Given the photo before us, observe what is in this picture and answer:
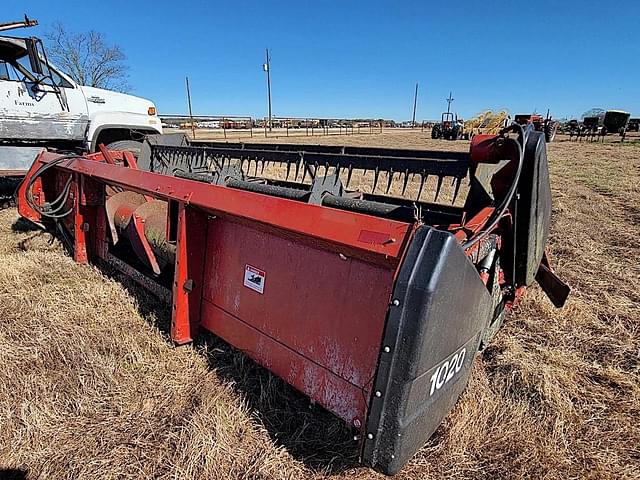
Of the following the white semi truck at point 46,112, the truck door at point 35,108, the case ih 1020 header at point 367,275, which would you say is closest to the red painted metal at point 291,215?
the case ih 1020 header at point 367,275

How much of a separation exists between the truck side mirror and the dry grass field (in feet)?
11.6

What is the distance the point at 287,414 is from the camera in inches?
77.1

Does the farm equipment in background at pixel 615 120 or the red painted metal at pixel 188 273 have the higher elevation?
the farm equipment in background at pixel 615 120

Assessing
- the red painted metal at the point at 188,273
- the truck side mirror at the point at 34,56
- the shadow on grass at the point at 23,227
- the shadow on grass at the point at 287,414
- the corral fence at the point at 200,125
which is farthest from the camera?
the corral fence at the point at 200,125

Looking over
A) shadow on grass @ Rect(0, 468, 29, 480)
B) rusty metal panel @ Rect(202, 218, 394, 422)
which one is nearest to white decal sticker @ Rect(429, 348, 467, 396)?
rusty metal panel @ Rect(202, 218, 394, 422)

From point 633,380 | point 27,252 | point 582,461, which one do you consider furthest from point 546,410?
point 27,252

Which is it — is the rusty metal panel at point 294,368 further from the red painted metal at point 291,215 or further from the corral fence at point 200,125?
the corral fence at point 200,125

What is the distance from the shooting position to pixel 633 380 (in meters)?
2.25

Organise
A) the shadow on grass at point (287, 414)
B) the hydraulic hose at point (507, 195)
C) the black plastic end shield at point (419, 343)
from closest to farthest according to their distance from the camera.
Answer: the black plastic end shield at point (419, 343), the hydraulic hose at point (507, 195), the shadow on grass at point (287, 414)

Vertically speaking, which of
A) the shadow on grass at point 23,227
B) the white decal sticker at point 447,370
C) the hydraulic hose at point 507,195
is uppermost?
the hydraulic hose at point 507,195

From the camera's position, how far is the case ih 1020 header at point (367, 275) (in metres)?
1.25

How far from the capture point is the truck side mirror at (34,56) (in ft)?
17.0

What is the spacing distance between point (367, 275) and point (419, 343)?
0.39 meters

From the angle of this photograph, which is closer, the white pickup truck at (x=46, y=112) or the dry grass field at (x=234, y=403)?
the dry grass field at (x=234, y=403)
